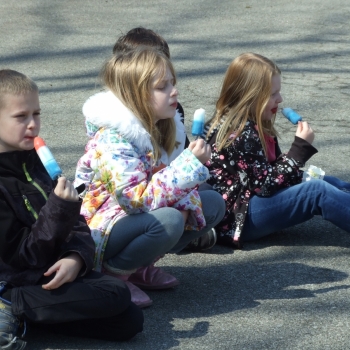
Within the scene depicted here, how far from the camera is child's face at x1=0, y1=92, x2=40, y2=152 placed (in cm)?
271

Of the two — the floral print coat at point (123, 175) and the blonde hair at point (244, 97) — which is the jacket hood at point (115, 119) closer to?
the floral print coat at point (123, 175)

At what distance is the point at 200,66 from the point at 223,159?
3340 millimetres

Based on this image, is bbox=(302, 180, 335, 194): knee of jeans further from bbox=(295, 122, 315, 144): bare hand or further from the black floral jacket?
the black floral jacket

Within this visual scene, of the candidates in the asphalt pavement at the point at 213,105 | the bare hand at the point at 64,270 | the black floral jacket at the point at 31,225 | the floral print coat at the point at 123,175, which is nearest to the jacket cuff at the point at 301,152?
the asphalt pavement at the point at 213,105

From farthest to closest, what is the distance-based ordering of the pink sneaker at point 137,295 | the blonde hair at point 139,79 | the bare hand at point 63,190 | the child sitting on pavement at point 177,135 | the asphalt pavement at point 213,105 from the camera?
the child sitting on pavement at point 177,135 → the blonde hair at point 139,79 → the pink sneaker at point 137,295 → the asphalt pavement at point 213,105 → the bare hand at point 63,190

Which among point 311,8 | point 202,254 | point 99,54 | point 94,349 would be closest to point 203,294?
point 202,254

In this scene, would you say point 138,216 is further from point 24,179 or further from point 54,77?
point 54,77

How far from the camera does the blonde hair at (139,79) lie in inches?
123

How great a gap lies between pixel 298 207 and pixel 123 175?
1004 mm

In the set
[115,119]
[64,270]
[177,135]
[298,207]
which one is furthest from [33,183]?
[298,207]

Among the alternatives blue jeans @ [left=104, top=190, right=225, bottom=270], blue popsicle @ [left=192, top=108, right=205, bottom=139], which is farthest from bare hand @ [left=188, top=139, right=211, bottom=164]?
blue jeans @ [left=104, top=190, right=225, bottom=270]

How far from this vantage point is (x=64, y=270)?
8.68 feet

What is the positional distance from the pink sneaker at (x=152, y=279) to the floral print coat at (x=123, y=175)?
22 centimetres

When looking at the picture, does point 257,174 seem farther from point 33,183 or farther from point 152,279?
point 33,183
